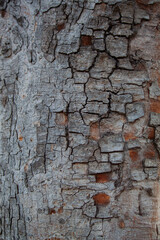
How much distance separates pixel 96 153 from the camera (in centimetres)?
117

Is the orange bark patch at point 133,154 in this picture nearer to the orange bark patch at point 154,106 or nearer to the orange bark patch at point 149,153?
the orange bark patch at point 149,153

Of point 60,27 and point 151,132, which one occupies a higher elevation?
point 60,27

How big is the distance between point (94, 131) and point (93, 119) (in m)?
0.06

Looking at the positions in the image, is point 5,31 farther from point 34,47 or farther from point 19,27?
point 34,47

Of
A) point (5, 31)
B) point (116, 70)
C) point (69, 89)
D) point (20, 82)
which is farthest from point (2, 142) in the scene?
point (116, 70)

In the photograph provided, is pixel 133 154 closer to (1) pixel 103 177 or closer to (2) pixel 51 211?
A: (1) pixel 103 177

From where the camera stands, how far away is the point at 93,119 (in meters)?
1.17

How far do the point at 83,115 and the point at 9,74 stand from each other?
19.8 inches

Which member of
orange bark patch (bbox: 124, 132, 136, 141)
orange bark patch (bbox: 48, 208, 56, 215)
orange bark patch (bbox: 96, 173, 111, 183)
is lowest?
orange bark patch (bbox: 48, 208, 56, 215)

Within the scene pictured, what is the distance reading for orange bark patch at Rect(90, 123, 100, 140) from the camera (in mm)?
1179

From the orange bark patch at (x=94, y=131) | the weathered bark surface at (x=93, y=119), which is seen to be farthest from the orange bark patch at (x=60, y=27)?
the orange bark patch at (x=94, y=131)

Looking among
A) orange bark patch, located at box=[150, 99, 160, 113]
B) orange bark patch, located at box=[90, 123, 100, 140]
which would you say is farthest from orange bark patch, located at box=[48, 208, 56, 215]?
orange bark patch, located at box=[150, 99, 160, 113]

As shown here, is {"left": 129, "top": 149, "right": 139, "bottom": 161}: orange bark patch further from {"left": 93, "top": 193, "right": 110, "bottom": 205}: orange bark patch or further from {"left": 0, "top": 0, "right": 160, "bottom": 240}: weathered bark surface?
{"left": 93, "top": 193, "right": 110, "bottom": 205}: orange bark patch

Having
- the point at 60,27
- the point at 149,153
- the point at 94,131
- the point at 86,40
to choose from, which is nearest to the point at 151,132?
the point at 149,153
